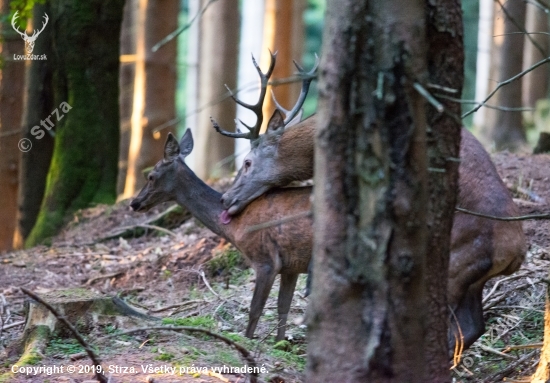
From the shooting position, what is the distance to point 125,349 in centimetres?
553

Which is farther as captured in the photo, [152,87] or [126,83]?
[126,83]

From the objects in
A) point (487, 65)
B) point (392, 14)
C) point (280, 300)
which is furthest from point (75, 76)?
point (487, 65)

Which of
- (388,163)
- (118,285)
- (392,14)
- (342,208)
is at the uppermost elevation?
(392,14)

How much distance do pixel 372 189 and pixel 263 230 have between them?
3.94 metres

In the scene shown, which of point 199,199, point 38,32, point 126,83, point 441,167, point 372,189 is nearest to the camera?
point 372,189

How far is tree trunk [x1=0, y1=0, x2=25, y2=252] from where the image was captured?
1298 centimetres

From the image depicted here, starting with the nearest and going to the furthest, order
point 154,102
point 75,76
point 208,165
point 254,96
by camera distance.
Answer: point 75,76 < point 154,102 < point 208,165 < point 254,96

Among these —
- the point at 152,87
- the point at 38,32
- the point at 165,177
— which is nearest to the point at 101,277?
the point at 165,177

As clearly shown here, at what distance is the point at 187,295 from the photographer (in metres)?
8.33

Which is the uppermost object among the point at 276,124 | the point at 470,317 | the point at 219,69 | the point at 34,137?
the point at 219,69

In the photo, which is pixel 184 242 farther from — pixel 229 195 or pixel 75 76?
pixel 75 76

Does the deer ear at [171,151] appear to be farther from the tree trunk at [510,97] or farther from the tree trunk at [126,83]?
the tree trunk at [126,83]

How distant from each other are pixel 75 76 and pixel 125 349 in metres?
7.24

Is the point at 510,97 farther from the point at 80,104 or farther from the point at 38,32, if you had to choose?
the point at 38,32
